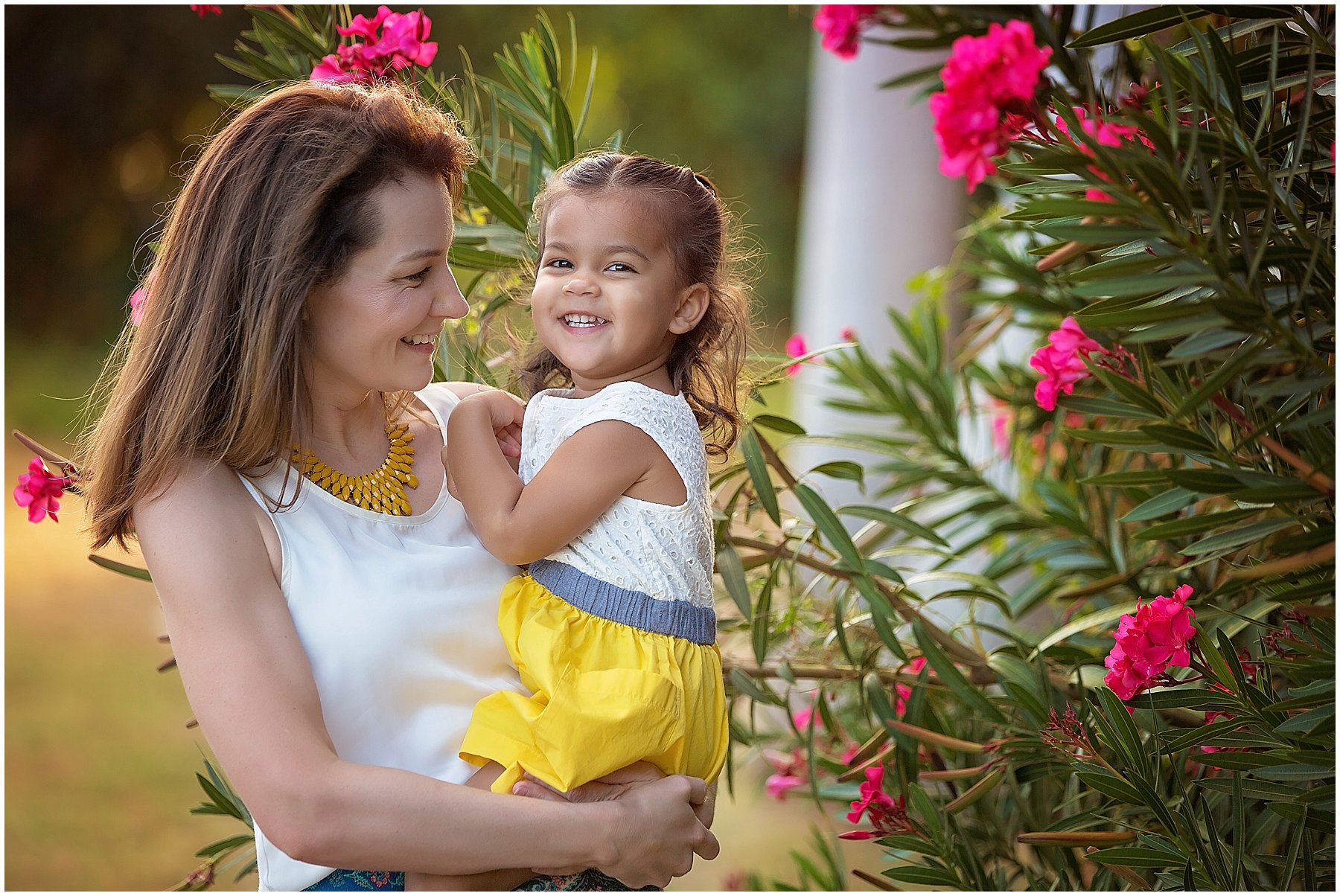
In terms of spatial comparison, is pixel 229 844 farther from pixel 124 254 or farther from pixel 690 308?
pixel 124 254

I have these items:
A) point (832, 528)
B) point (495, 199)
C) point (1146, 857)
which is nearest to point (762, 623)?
point (832, 528)

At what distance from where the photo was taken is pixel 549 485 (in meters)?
1.28

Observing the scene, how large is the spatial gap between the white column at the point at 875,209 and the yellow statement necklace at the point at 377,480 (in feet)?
7.52

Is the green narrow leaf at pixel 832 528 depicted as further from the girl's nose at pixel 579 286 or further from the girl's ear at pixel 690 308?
the girl's nose at pixel 579 286

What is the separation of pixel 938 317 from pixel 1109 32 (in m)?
1.59

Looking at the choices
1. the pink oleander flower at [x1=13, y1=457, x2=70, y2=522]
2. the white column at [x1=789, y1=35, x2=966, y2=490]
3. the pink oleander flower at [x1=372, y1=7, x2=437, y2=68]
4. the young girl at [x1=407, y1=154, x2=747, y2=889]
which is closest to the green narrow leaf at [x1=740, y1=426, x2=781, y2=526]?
the young girl at [x1=407, y1=154, x2=747, y2=889]

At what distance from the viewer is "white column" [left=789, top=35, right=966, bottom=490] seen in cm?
361

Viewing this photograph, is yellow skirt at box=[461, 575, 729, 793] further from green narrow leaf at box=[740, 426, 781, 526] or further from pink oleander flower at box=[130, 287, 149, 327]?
pink oleander flower at box=[130, 287, 149, 327]

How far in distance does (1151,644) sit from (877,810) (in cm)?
50

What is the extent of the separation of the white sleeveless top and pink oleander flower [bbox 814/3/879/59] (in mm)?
1005

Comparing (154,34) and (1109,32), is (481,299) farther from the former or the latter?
(154,34)

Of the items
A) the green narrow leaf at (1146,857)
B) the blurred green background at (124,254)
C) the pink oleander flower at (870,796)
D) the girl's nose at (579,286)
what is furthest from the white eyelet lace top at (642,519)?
the green narrow leaf at (1146,857)

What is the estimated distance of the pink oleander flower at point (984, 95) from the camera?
2.93ft

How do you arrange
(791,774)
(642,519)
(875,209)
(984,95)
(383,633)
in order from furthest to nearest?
(875,209) < (791,774) < (642,519) < (383,633) < (984,95)
